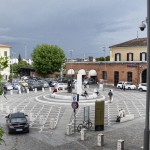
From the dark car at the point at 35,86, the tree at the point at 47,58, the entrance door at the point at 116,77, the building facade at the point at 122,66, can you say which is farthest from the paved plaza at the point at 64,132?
the tree at the point at 47,58

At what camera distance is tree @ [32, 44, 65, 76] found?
74.7 m

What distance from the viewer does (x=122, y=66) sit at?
63.3 metres

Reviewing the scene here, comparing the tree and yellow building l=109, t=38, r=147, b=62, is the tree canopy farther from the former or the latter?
the tree

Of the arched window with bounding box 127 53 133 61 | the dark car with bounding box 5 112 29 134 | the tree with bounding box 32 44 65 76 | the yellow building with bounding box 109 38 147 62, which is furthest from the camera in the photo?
the tree with bounding box 32 44 65 76

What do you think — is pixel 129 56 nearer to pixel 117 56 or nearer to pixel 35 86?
pixel 117 56

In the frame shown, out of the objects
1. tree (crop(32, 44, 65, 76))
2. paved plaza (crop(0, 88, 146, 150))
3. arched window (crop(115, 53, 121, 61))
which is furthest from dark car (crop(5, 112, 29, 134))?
tree (crop(32, 44, 65, 76))

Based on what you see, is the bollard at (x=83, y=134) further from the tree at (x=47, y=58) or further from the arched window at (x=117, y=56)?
the tree at (x=47, y=58)

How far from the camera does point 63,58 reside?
78188 millimetres

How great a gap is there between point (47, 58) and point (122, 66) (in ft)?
65.5

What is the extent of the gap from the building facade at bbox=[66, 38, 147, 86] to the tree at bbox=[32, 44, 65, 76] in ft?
12.5

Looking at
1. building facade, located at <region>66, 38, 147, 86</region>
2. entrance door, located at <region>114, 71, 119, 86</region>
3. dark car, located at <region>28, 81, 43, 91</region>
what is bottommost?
dark car, located at <region>28, 81, 43, 91</region>

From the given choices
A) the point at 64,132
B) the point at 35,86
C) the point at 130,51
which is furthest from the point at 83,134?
the point at 130,51

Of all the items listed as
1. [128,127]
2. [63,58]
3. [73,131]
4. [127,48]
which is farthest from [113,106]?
[63,58]

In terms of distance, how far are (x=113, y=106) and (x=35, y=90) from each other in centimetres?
1936
